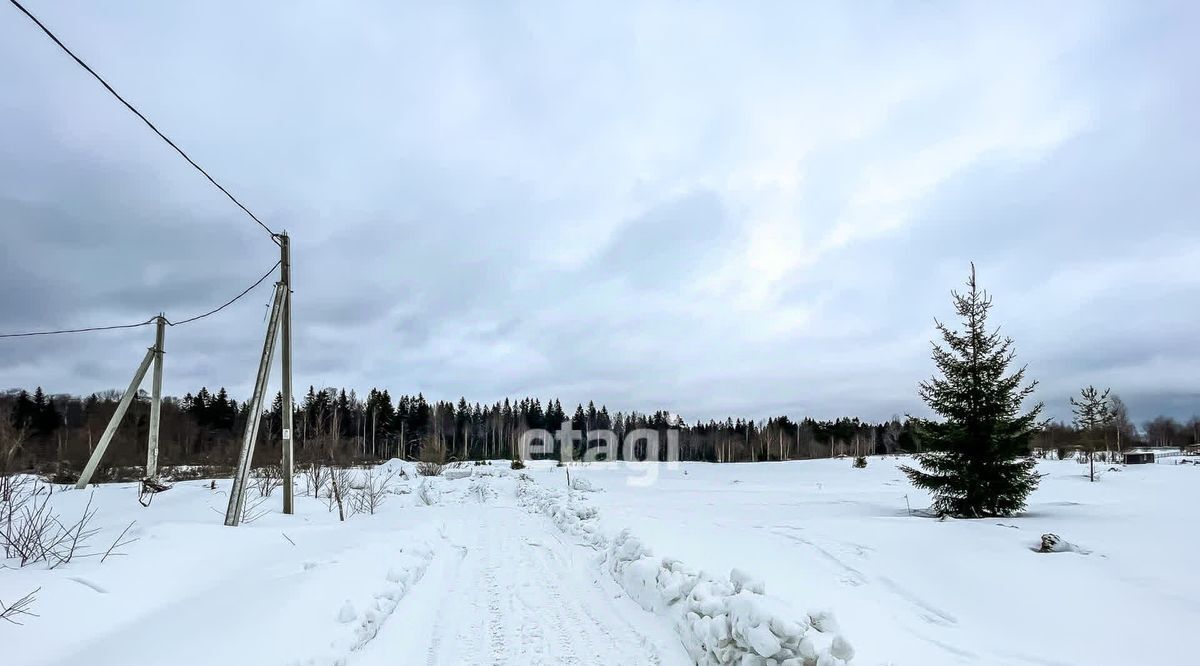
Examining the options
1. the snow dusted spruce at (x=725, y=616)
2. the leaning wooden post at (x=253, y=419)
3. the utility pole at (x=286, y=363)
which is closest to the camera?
the snow dusted spruce at (x=725, y=616)

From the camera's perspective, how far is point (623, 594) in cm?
694

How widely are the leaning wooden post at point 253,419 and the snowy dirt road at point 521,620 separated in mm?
3845

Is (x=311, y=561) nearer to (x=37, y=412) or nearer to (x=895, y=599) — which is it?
(x=895, y=599)

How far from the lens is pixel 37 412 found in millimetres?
58406

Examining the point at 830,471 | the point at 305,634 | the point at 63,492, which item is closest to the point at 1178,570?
the point at 305,634

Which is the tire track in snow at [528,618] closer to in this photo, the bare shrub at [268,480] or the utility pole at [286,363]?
the utility pole at [286,363]

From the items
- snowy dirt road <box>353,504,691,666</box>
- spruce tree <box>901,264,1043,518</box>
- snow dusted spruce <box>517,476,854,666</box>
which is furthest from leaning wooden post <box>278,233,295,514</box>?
spruce tree <box>901,264,1043,518</box>

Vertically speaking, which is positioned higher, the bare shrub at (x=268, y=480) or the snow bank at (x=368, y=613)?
the snow bank at (x=368, y=613)

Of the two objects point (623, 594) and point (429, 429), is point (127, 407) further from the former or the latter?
point (429, 429)

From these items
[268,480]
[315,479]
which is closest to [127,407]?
[268,480]

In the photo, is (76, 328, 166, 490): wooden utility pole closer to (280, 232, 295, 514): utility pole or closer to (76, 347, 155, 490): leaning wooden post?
(76, 347, 155, 490): leaning wooden post

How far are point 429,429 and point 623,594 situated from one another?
8855cm

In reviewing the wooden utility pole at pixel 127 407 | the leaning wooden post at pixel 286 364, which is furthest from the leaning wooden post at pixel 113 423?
the leaning wooden post at pixel 286 364

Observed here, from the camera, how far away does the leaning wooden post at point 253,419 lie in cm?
962
